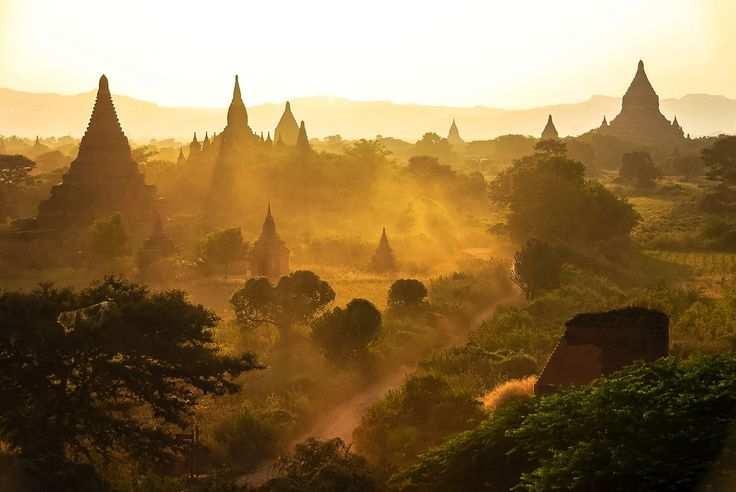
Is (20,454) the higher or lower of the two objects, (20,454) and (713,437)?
the lower

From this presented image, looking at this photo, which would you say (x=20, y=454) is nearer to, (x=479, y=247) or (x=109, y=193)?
(x=109, y=193)

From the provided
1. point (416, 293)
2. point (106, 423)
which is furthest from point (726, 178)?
point (106, 423)

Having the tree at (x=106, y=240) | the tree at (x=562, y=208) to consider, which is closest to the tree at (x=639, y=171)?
the tree at (x=562, y=208)

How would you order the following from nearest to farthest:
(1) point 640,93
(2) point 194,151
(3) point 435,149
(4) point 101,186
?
1. (4) point 101,186
2. (2) point 194,151
3. (1) point 640,93
4. (3) point 435,149

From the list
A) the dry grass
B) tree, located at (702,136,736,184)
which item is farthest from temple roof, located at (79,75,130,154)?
tree, located at (702,136,736,184)

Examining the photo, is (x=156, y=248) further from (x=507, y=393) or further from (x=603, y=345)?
(x=603, y=345)

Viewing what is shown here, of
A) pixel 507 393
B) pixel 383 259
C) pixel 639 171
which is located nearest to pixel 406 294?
pixel 507 393

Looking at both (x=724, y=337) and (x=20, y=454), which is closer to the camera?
(x=20, y=454)

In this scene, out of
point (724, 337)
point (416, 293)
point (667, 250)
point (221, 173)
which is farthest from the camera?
point (221, 173)
